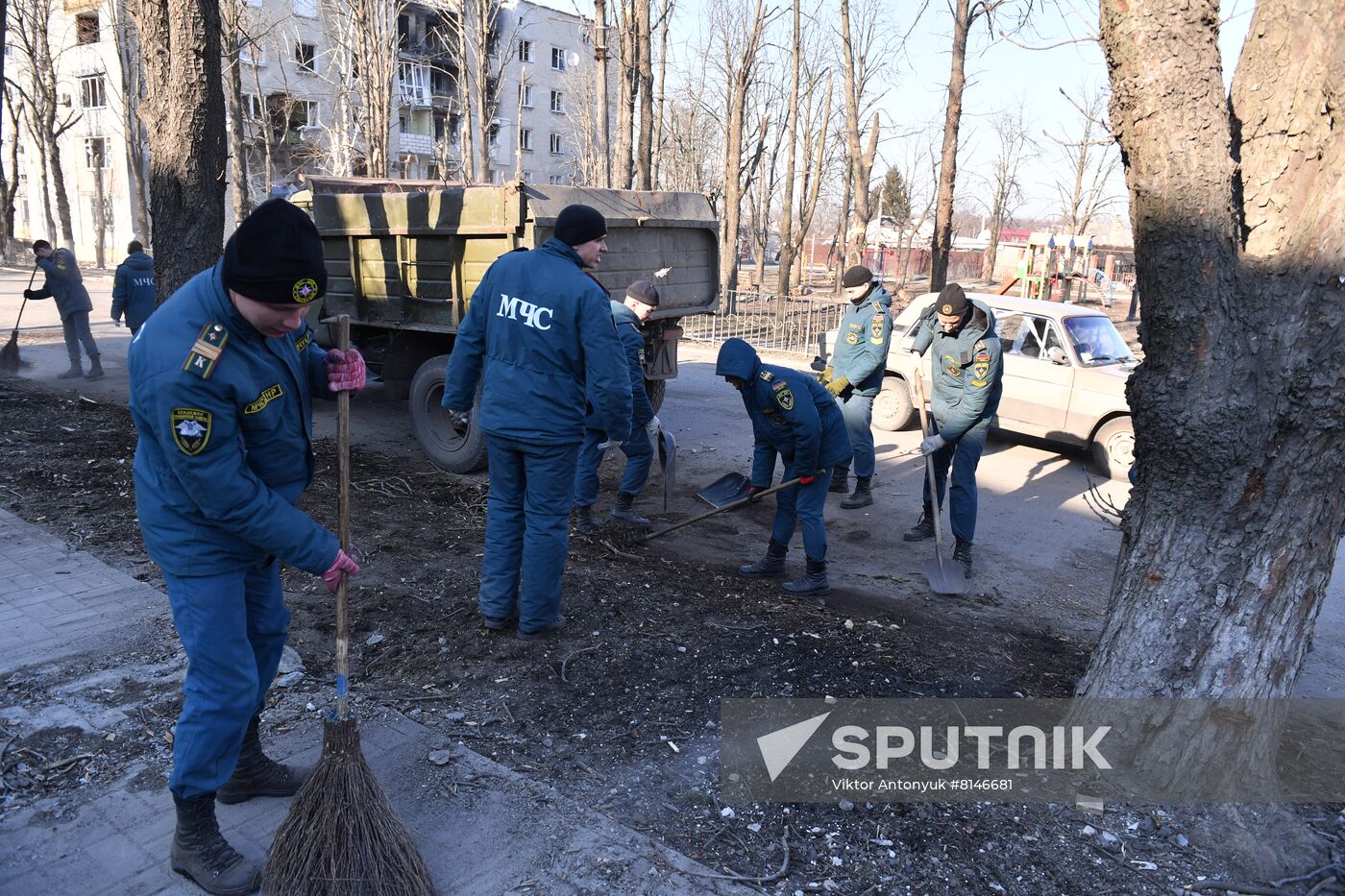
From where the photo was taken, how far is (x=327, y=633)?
4176 mm

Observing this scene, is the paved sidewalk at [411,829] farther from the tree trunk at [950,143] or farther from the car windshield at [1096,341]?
the tree trunk at [950,143]

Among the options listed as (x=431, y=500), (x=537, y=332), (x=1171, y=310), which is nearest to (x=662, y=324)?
(x=431, y=500)

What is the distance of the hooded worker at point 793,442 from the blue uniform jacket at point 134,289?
9178 millimetres

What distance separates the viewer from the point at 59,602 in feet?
14.4

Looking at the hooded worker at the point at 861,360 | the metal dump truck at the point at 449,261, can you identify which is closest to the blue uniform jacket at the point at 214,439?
the metal dump truck at the point at 449,261

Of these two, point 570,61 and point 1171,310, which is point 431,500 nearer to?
point 1171,310

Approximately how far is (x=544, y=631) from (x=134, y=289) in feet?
32.0

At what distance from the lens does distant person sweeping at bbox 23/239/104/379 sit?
36.4 feet

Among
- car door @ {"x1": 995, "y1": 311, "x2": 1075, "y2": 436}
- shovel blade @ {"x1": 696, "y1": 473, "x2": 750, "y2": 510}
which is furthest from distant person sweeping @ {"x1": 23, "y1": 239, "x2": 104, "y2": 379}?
car door @ {"x1": 995, "y1": 311, "x2": 1075, "y2": 436}

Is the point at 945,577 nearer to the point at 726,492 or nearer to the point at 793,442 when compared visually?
the point at 793,442

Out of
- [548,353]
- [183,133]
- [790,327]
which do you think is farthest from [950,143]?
[548,353]

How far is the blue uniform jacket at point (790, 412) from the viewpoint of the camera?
15.5 ft

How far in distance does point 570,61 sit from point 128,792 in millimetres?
49964

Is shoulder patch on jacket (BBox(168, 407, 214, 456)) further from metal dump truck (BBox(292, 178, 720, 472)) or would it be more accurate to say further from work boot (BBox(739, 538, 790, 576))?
metal dump truck (BBox(292, 178, 720, 472))
